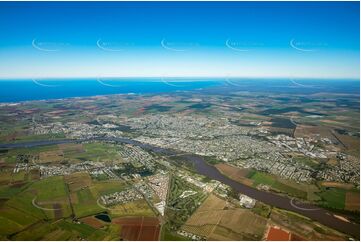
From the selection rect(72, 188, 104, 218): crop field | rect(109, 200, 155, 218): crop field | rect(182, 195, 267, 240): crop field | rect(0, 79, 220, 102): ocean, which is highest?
rect(182, 195, 267, 240): crop field

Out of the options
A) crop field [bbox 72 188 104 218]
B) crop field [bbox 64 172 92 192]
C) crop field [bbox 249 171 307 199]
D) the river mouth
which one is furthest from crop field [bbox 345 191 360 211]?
crop field [bbox 64 172 92 192]

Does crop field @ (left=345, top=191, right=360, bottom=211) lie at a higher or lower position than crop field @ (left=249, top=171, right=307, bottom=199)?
higher

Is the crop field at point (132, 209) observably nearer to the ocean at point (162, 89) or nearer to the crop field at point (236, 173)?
the crop field at point (236, 173)

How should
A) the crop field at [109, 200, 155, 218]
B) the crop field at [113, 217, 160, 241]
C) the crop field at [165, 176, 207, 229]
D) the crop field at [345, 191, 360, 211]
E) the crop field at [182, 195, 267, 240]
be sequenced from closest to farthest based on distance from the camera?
the crop field at [113, 217, 160, 241]
the crop field at [182, 195, 267, 240]
the crop field at [165, 176, 207, 229]
the crop field at [109, 200, 155, 218]
the crop field at [345, 191, 360, 211]

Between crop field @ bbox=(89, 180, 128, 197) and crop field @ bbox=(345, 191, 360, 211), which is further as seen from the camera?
crop field @ bbox=(89, 180, 128, 197)

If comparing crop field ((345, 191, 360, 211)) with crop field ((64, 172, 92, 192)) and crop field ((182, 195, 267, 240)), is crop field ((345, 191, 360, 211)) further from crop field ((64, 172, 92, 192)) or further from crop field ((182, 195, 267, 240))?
crop field ((64, 172, 92, 192))

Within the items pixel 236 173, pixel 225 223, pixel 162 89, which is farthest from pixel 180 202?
pixel 162 89

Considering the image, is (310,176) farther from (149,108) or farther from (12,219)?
(149,108)

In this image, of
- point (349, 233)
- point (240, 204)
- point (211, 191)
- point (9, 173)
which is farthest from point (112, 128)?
point (349, 233)
